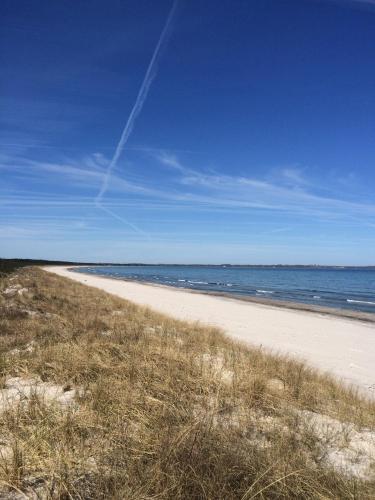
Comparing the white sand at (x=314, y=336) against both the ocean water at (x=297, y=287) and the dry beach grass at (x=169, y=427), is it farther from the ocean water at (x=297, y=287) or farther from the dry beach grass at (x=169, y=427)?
the ocean water at (x=297, y=287)

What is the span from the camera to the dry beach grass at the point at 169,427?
2.99m

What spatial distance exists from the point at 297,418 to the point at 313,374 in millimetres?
3107

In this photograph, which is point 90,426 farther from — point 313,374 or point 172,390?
point 313,374

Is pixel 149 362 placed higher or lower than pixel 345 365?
higher

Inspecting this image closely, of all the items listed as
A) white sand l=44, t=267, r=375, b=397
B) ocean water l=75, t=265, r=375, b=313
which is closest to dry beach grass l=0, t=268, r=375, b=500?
white sand l=44, t=267, r=375, b=397

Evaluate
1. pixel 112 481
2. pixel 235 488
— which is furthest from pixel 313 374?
pixel 112 481

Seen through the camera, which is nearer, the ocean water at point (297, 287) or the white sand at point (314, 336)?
the white sand at point (314, 336)

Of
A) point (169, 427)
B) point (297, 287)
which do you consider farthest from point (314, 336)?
point (297, 287)

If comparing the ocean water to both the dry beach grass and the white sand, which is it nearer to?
the white sand

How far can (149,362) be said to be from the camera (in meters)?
6.42

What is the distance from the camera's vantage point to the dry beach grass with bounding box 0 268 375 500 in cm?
299

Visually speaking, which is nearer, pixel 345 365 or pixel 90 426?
pixel 90 426

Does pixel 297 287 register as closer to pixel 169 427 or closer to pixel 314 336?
pixel 314 336

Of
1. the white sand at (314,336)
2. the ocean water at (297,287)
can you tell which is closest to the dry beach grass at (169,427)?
the white sand at (314,336)
